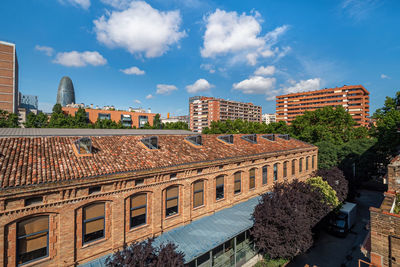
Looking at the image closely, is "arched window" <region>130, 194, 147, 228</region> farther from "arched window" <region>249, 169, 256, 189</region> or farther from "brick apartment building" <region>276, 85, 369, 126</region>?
"brick apartment building" <region>276, 85, 369, 126</region>

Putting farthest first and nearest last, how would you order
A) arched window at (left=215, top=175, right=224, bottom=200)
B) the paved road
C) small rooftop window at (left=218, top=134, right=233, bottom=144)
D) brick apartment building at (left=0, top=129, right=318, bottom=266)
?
small rooftop window at (left=218, top=134, right=233, bottom=144), arched window at (left=215, top=175, right=224, bottom=200), the paved road, brick apartment building at (left=0, top=129, right=318, bottom=266)

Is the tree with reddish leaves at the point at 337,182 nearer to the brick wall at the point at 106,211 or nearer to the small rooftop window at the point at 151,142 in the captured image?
the brick wall at the point at 106,211

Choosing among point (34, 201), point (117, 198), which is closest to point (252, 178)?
point (117, 198)

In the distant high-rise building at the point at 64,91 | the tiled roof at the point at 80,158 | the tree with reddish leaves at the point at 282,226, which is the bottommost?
the tree with reddish leaves at the point at 282,226

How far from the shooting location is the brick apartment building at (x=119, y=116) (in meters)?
79.1

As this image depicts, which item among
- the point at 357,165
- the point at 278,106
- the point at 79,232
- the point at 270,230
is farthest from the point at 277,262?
the point at 278,106

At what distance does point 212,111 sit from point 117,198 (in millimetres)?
107143

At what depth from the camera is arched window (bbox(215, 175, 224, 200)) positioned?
15.2m

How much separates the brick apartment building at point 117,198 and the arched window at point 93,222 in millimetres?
45

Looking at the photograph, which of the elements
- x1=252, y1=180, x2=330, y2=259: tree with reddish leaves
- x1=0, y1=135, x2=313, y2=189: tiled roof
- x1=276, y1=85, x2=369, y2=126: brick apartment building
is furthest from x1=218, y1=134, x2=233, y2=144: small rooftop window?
x1=276, y1=85, x2=369, y2=126: brick apartment building

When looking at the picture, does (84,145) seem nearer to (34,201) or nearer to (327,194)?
(34,201)

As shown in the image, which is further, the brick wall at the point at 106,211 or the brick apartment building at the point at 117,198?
the brick apartment building at the point at 117,198

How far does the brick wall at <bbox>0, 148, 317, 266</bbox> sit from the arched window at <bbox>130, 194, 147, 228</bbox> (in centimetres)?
24

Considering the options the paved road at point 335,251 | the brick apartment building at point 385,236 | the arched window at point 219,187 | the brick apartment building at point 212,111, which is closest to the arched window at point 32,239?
the arched window at point 219,187
